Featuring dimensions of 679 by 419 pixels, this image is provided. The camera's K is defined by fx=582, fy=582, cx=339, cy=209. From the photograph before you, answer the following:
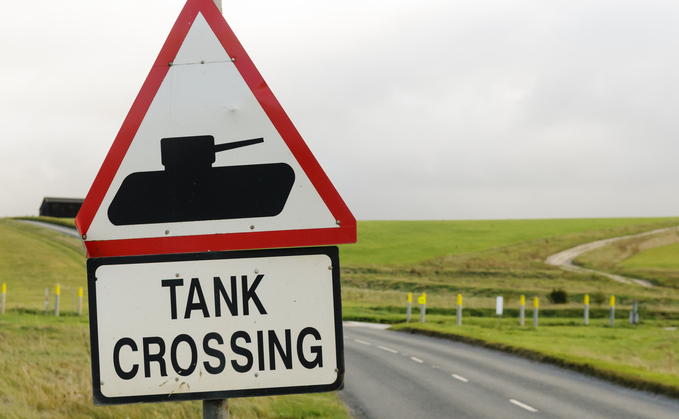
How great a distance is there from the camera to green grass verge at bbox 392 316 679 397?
36.7 feet

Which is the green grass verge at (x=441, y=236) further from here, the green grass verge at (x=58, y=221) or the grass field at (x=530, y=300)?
the green grass verge at (x=58, y=221)

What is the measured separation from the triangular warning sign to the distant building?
3311 inches

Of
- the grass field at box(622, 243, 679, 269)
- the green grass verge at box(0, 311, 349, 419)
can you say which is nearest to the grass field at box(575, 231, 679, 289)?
the grass field at box(622, 243, 679, 269)

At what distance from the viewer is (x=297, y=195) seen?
2.13 meters

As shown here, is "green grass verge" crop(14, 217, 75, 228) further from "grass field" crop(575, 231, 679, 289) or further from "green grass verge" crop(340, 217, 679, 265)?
"grass field" crop(575, 231, 679, 289)

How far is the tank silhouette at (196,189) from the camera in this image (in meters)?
2.08

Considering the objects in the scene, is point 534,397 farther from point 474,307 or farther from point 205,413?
point 474,307

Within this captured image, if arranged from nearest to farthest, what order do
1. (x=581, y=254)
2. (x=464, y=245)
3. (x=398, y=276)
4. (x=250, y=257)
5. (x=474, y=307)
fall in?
(x=250, y=257) → (x=474, y=307) → (x=398, y=276) → (x=581, y=254) → (x=464, y=245)

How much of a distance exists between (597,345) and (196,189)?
1798 centimetres

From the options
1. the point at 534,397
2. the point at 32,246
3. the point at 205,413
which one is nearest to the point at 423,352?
the point at 534,397

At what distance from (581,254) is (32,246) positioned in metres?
51.7

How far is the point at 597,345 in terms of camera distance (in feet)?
57.4

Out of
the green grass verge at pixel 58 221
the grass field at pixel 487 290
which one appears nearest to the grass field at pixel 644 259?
the grass field at pixel 487 290

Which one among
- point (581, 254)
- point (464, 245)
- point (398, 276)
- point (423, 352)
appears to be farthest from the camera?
point (464, 245)
